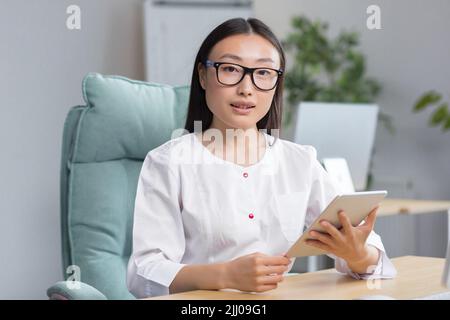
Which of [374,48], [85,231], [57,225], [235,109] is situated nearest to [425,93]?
[374,48]

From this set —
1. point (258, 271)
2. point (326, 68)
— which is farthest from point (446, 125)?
point (258, 271)

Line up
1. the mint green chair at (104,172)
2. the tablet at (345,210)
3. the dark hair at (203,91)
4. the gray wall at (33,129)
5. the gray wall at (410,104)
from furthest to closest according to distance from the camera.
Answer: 1. the gray wall at (410,104)
2. the gray wall at (33,129)
3. the mint green chair at (104,172)
4. the dark hair at (203,91)
5. the tablet at (345,210)

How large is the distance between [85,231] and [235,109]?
699 millimetres

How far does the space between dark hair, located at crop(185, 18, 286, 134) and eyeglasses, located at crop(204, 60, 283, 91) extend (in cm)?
7

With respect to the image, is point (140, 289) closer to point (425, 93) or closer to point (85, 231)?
point (85, 231)

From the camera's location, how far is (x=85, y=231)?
1831 millimetres

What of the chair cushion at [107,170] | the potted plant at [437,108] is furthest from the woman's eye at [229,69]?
the potted plant at [437,108]

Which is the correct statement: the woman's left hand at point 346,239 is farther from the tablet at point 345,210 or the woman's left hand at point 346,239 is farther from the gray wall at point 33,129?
the gray wall at point 33,129

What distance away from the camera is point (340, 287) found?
125 centimetres

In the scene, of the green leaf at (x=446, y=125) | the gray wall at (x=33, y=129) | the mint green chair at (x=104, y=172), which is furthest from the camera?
the green leaf at (x=446, y=125)

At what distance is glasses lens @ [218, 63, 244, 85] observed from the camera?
1286mm

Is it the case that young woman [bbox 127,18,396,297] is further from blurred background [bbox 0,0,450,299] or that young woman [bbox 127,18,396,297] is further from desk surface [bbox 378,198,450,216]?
blurred background [bbox 0,0,450,299]

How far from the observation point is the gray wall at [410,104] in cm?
387

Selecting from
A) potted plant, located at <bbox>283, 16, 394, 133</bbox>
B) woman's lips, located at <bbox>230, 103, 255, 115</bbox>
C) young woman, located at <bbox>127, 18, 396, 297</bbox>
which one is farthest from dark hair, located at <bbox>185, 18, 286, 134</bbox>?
potted plant, located at <bbox>283, 16, 394, 133</bbox>
